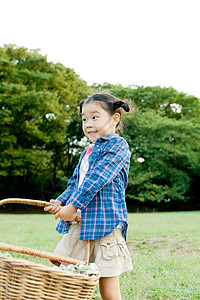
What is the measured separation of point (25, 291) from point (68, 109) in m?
17.7

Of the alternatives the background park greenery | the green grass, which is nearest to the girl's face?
the green grass

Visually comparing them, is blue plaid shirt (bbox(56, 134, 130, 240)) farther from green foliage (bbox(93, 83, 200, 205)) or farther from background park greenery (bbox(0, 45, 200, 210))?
green foliage (bbox(93, 83, 200, 205))

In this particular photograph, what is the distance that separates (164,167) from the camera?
18.8m

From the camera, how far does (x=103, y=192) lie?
1998 mm

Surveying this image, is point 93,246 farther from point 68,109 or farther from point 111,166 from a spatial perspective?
point 68,109

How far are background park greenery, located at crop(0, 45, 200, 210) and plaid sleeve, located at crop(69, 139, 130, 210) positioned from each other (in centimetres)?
1413

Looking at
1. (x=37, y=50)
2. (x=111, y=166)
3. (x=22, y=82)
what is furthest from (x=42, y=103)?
(x=111, y=166)

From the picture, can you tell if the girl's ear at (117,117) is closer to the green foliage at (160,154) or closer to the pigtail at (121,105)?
the pigtail at (121,105)

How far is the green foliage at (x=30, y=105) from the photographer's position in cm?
1602

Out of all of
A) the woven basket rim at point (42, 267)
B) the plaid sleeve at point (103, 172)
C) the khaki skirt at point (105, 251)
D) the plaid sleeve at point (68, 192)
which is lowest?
the khaki skirt at point (105, 251)

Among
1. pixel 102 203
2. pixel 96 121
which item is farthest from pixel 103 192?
pixel 96 121

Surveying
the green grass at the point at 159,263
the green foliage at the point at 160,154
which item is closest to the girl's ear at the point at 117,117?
the green grass at the point at 159,263

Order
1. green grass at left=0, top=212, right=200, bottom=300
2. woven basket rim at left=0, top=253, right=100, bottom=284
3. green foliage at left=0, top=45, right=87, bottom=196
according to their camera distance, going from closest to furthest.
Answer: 1. woven basket rim at left=0, top=253, right=100, bottom=284
2. green grass at left=0, top=212, right=200, bottom=300
3. green foliage at left=0, top=45, right=87, bottom=196

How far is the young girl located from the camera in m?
1.93
